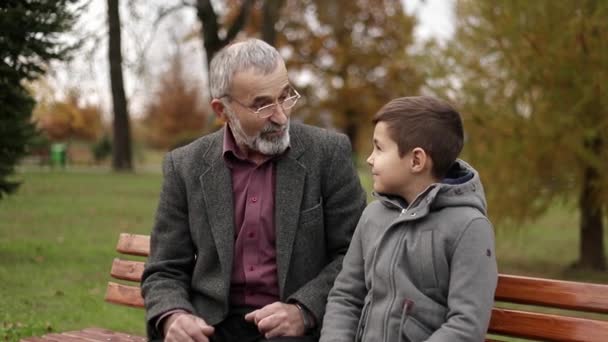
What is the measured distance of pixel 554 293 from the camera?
329cm

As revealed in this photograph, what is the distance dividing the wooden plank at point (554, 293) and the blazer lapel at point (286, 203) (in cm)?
82

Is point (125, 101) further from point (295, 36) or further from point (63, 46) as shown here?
point (63, 46)

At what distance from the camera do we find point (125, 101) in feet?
85.4

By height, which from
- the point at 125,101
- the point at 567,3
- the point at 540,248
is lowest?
the point at 540,248

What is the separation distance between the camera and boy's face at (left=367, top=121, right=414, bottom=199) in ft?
10.5

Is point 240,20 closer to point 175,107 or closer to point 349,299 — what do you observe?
point 349,299

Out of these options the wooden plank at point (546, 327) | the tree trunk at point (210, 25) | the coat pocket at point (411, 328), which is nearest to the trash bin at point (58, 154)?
the tree trunk at point (210, 25)

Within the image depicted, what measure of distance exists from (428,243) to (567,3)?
356 inches

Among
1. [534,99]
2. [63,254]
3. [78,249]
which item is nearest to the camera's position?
[63,254]

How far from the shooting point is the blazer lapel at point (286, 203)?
3664 mm

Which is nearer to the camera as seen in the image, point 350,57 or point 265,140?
point 265,140

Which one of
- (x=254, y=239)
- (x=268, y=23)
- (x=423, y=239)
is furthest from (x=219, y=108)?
(x=268, y=23)

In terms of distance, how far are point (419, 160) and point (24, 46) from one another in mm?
5633

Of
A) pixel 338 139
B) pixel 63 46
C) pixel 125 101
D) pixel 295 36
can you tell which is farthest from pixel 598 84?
pixel 295 36
